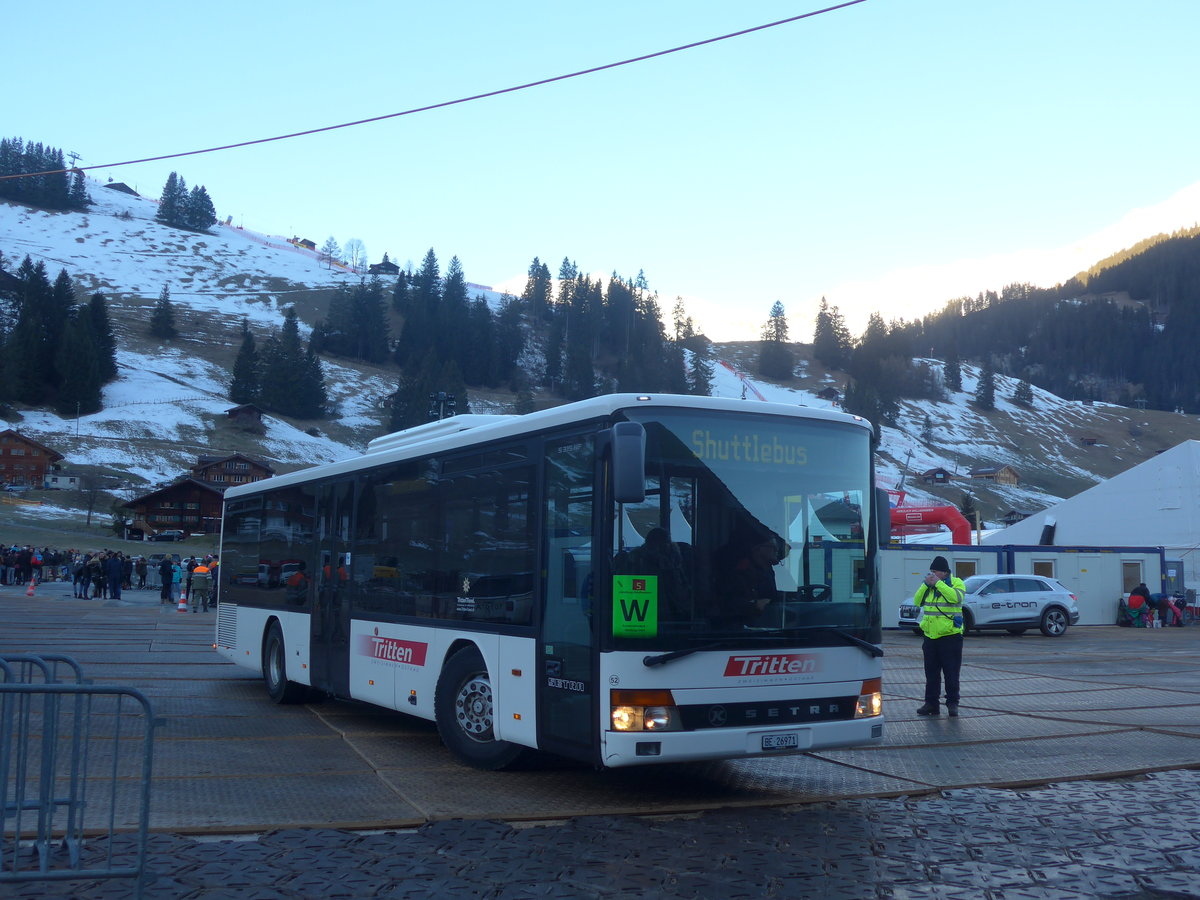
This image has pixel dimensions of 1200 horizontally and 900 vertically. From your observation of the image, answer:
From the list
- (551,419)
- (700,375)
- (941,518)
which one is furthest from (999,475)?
(551,419)

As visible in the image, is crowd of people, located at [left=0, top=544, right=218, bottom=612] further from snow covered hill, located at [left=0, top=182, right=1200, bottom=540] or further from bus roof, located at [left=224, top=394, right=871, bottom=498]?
snow covered hill, located at [left=0, top=182, right=1200, bottom=540]

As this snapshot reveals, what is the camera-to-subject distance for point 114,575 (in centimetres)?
3984

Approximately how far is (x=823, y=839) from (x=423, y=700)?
4.10 m

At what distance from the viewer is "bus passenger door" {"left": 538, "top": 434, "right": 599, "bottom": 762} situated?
752 cm

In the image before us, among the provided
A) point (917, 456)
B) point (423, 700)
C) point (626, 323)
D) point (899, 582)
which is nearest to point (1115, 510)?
point (899, 582)

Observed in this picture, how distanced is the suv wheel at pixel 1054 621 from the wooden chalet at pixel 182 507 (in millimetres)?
65789

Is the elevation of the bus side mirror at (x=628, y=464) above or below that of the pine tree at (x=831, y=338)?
below

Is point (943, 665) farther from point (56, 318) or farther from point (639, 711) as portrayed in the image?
point (56, 318)

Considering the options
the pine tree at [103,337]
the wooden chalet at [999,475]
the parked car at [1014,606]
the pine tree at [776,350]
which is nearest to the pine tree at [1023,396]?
the pine tree at [776,350]

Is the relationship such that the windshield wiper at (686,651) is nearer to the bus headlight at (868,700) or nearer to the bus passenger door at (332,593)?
the bus headlight at (868,700)

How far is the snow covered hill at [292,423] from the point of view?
355 feet

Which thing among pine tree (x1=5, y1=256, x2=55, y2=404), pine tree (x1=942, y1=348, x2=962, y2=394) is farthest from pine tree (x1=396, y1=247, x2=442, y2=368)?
pine tree (x1=942, y1=348, x2=962, y2=394)

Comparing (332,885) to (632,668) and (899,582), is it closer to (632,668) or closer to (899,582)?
(632,668)

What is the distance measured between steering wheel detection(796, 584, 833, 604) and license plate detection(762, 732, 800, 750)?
0.94 metres
